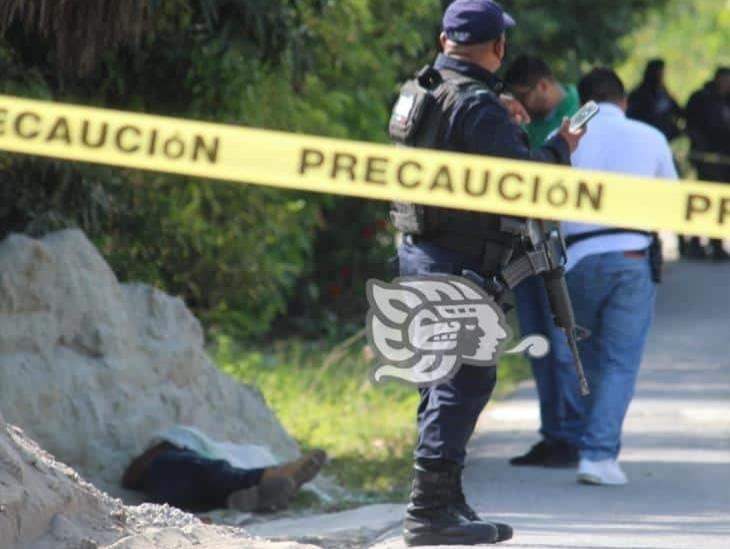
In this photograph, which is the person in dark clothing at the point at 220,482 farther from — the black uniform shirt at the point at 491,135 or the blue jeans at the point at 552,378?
the black uniform shirt at the point at 491,135

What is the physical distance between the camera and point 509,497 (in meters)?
9.12

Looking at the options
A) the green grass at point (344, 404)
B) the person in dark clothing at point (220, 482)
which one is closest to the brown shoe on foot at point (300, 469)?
the person in dark clothing at point (220, 482)

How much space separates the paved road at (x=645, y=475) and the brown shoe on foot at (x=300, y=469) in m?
0.66

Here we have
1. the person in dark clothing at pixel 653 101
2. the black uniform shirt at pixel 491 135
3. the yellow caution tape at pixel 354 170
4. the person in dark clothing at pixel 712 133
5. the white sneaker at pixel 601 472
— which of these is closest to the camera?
the yellow caution tape at pixel 354 170

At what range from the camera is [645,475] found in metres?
9.79

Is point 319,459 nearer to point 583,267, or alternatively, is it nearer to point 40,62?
point 583,267

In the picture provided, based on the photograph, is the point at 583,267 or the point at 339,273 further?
the point at 339,273

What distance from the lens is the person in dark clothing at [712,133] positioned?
21500 millimetres

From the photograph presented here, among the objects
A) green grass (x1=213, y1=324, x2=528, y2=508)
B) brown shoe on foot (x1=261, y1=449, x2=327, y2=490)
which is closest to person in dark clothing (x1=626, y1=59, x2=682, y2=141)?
green grass (x1=213, y1=324, x2=528, y2=508)

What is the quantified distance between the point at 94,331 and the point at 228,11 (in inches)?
68.3

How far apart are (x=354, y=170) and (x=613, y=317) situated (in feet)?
9.87

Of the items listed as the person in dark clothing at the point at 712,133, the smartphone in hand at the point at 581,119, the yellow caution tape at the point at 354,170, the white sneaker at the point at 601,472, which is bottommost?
the white sneaker at the point at 601,472

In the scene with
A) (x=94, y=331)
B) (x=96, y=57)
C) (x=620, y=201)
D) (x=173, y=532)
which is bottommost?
(x=173, y=532)

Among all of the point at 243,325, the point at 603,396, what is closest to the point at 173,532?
the point at 603,396
